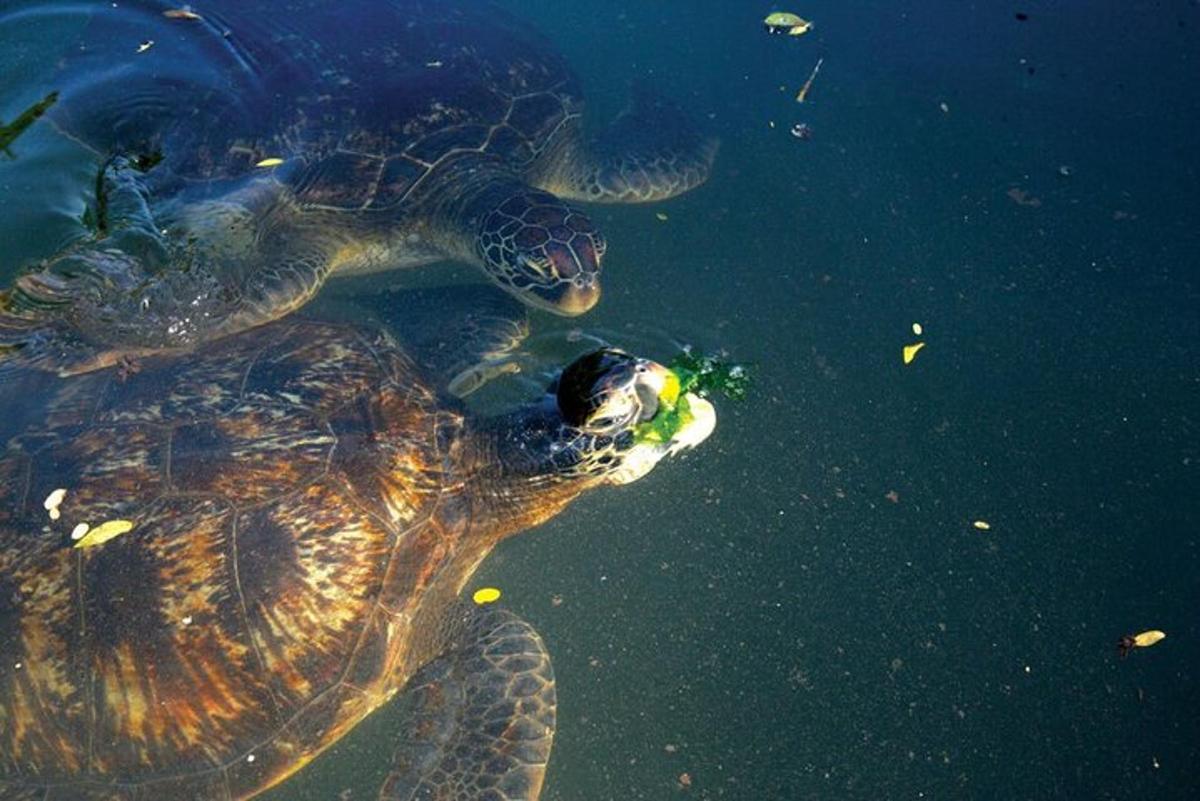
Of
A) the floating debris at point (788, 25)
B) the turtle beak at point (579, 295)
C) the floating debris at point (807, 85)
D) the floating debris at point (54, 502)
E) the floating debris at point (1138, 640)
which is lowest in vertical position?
the floating debris at point (1138, 640)

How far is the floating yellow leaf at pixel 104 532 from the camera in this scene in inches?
96.1

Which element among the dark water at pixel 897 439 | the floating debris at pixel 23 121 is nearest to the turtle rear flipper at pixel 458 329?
the dark water at pixel 897 439

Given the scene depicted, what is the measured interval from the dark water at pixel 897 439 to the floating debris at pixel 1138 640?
0.13 feet

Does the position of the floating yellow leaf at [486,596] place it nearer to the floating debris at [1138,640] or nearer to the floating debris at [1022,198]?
the floating debris at [1138,640]

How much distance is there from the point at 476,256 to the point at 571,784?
282 centimetres

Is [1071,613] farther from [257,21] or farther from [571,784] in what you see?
[257,21]

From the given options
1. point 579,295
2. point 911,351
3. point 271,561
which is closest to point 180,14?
point 579,295

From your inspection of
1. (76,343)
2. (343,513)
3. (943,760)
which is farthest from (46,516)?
(943,760)

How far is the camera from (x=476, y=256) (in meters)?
4.52

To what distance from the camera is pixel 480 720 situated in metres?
2.91

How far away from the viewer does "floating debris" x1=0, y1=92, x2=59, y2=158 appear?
4543 mm

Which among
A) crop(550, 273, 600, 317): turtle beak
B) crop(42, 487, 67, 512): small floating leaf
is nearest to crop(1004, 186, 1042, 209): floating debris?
crop(550, 273, 600, 317): turtle beak

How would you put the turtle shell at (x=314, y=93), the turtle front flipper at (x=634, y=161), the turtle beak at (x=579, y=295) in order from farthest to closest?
1. the turtle front flipper at (x=634, y=161)
2. the turtle shell at (x=314, y=93)
3. the turtle beak at (x=579, y=295)

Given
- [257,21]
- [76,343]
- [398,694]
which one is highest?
[257,21]
